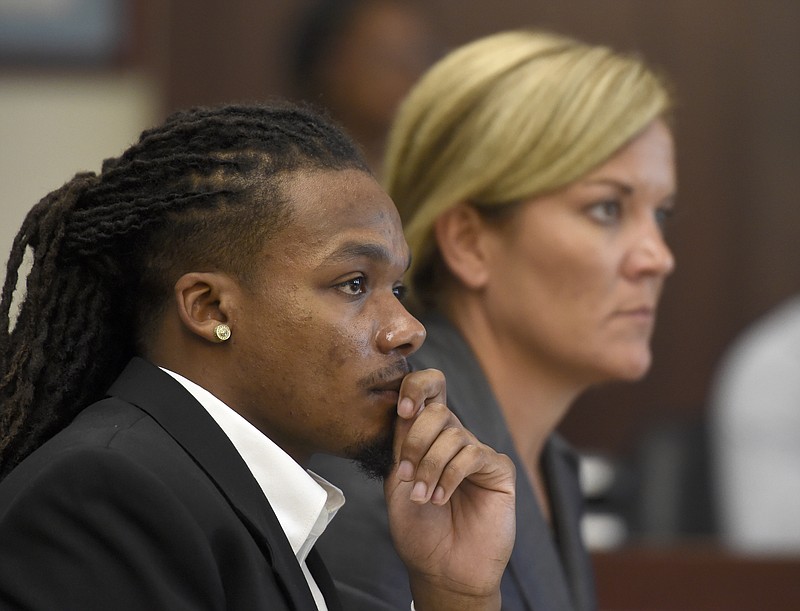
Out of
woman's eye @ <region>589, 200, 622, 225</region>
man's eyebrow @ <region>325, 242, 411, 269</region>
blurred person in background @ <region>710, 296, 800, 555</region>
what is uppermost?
man's eyebrow @ <region>325, 242, 411, 269</region>

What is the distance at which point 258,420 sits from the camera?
4.27 ft

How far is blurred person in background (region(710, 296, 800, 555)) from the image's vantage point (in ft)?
10.5

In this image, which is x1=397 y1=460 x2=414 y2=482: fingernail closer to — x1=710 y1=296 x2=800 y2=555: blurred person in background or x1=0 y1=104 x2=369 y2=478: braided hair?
x1=0 y1=104 x2=369 y2=478: braided hair

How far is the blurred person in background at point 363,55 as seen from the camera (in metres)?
3.62

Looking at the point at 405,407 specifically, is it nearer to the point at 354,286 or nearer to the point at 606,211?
the point at 354,286

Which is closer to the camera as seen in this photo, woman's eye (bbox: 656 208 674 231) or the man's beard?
the man's beard

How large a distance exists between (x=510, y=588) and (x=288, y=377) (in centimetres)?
60

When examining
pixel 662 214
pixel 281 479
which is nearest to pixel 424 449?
pixel 281 479

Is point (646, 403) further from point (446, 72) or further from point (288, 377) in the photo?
point (288, 377)


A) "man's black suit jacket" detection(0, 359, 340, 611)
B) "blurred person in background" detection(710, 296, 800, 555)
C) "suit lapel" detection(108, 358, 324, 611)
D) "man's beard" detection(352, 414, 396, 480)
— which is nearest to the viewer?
"man's black suit jacket" detection(0, 359, 340, 611)

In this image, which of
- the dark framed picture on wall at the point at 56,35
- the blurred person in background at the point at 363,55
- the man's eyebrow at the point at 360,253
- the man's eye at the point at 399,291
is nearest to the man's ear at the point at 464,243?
the man's eye at the point at 399,291

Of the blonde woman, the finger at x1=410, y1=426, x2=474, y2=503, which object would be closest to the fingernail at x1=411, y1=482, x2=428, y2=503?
the finger at x1=410, y1=426, x2=474, y2=503

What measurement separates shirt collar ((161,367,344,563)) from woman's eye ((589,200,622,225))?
2.74 ft

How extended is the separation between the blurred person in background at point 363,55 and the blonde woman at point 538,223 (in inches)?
61.6
